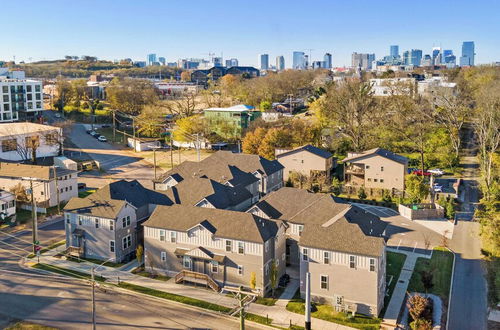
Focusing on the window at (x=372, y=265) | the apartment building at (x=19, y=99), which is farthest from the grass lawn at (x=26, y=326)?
the apartment building at (x=19, y=99)

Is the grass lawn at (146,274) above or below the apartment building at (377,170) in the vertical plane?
below

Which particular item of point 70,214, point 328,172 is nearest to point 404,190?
point 328,172

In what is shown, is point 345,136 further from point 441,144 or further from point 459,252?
point 459,252

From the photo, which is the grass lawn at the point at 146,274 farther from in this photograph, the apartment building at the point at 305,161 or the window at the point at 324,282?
the apartment building at the point at 305,161

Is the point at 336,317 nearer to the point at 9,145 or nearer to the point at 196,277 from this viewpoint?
the point at 196,277

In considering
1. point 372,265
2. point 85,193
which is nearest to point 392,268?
point 372,265

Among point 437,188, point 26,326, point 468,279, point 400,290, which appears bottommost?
point 26,326

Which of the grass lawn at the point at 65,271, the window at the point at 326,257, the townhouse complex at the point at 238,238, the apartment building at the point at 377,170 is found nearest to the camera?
the townhouse complex at the point at 238,238
